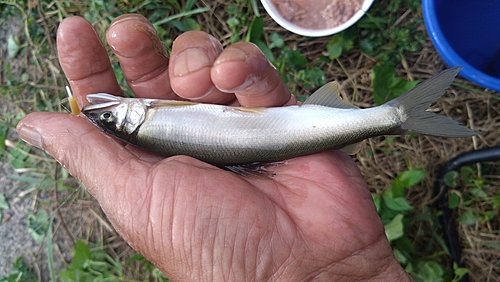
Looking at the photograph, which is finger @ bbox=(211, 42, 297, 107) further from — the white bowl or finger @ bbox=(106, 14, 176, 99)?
the white bowl

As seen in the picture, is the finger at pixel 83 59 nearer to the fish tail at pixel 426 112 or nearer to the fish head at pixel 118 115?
the fish head at pixel 118 115

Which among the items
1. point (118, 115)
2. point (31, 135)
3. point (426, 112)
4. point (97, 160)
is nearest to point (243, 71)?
point (118, 115)

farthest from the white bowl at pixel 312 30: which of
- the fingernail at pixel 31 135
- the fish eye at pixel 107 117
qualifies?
the fingernail at pixel 31 135

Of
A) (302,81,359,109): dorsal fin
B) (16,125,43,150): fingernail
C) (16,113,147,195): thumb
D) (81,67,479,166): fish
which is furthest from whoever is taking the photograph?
(302,81,359,109): dorsal fin

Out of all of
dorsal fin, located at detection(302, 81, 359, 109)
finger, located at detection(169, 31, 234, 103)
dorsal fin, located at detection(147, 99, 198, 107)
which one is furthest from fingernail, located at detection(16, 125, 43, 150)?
dorsal fin, located at detection(302, 81, 359, 109)

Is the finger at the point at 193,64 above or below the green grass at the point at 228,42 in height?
above

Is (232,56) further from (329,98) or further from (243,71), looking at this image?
(329,98)

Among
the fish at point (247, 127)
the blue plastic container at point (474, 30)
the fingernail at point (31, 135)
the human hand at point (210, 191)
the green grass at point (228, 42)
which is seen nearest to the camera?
the human hand at point (210, 191)
